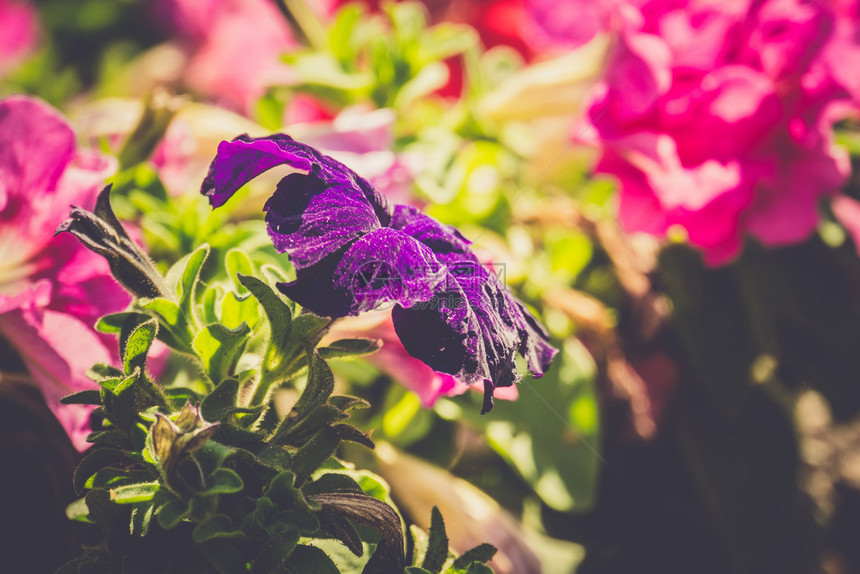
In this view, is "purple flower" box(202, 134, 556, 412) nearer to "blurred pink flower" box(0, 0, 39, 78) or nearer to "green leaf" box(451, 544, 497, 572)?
"green leaf" box(451, 544, 497, 572)

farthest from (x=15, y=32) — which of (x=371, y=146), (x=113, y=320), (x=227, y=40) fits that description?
(x=113, y=320)

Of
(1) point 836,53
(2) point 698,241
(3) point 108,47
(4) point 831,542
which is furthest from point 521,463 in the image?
(3) point 108,47

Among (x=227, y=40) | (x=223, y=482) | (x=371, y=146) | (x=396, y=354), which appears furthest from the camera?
(x=227, y=40)

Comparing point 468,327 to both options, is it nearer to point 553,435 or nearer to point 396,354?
point 396,354

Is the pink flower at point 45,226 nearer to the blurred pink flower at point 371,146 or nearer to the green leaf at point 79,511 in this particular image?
the green leaf at point 79,511

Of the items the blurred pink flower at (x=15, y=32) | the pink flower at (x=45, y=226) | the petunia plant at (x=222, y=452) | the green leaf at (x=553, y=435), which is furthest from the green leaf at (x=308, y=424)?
the blurred pink flower at (x=15, y=32)

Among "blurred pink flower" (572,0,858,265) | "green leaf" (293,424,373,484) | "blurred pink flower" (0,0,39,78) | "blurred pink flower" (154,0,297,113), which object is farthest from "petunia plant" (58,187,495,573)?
"blurred pink flower" (0,0,39,78)
